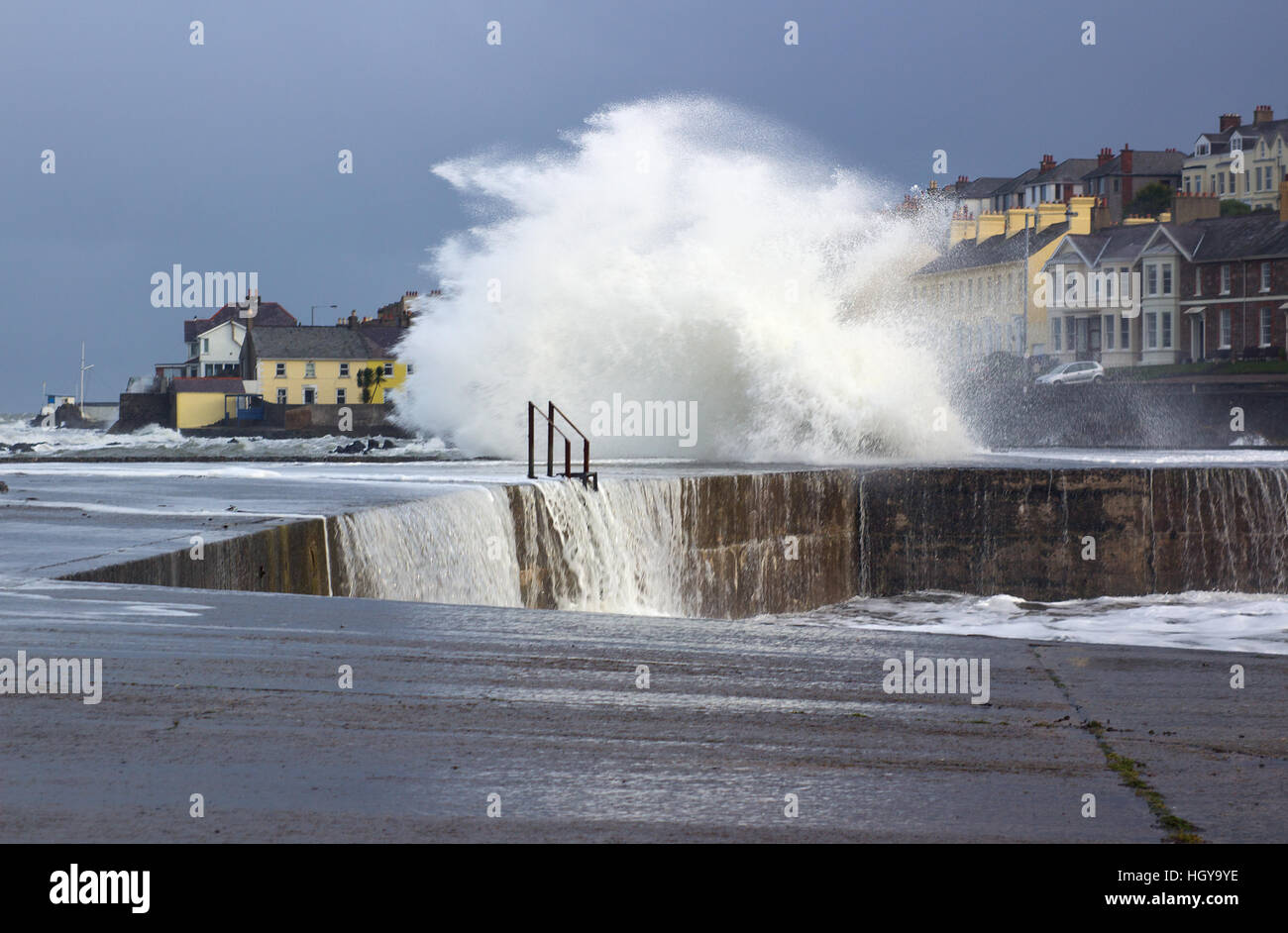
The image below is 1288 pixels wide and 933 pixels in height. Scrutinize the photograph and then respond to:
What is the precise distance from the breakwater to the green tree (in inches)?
3186

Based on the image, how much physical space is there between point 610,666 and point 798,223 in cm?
2214

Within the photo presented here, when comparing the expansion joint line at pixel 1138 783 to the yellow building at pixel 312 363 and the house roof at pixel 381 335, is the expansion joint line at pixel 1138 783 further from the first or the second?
the house roof at pixel 381 335

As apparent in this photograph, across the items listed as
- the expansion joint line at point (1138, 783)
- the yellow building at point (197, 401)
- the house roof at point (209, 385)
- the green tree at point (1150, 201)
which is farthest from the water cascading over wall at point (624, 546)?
the green tree at point (1150, 201)

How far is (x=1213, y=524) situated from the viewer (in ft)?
62.0

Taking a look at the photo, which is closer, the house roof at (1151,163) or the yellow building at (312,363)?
the yellow building at (312,363)

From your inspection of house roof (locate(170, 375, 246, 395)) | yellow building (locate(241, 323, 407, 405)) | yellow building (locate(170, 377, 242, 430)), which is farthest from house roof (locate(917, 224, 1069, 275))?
house roof (locate(170, 375, 246, 395))

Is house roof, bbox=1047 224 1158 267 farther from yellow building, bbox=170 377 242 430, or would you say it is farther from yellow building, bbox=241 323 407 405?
yellow building, bbox=170 377 242 430

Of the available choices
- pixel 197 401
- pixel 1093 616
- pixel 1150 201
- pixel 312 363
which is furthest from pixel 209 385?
pixel 1093 616

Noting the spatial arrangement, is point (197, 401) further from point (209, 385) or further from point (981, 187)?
point (981, 187)

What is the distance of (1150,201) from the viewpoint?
96.1 meters

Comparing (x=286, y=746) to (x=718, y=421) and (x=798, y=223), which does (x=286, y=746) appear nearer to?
(x=718, y=421)

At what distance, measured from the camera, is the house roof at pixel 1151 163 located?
100 metres

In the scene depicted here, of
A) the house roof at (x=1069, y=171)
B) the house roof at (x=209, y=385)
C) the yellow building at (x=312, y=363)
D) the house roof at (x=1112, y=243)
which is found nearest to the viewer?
the house roof at (x=1112, y=243)

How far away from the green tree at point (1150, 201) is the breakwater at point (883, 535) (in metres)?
80.9
